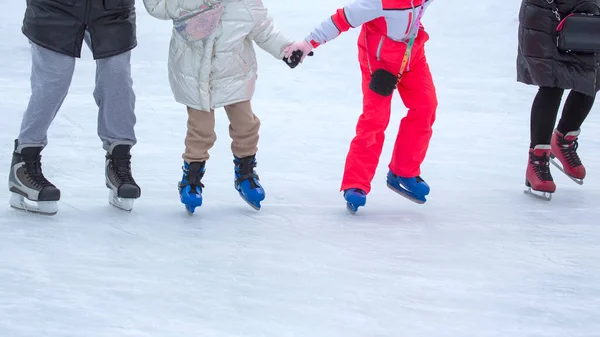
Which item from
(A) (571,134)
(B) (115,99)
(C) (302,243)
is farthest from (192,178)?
(A) (571,134)

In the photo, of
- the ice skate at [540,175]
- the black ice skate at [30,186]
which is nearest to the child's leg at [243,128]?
the black ice skate at [30,186]

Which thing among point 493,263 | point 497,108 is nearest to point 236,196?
point 493,263

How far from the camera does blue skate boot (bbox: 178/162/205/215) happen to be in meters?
3.32

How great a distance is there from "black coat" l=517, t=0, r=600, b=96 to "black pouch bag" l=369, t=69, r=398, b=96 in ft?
2.38

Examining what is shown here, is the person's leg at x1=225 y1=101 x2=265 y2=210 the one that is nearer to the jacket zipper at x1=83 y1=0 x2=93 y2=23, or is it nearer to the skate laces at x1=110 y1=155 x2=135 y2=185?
the skate laces at x1=110 y1=155 x2=135 y2=185

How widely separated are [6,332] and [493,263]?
1.54m

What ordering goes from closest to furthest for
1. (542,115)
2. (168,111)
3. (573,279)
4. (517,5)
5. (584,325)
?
(584,325) → (573,279) → (542,115) → (168,111) → (517,5)

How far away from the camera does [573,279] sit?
281 cm

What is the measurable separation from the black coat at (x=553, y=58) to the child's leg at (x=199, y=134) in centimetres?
139

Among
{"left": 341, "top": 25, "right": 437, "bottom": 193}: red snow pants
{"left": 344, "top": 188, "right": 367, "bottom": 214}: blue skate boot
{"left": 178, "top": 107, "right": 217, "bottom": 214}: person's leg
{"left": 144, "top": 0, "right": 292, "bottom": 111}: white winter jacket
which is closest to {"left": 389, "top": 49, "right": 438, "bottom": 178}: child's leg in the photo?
{"left": 341, "top": 25, "right": 437, "bottom": 193}: red snow pants

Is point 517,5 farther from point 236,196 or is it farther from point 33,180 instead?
point 33,180

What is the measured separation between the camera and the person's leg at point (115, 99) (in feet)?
10.7

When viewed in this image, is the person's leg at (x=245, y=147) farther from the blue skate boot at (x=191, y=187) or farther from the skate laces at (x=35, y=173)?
the skate laces at (x=35, y=173)

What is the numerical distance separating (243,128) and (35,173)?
79 centimetres
